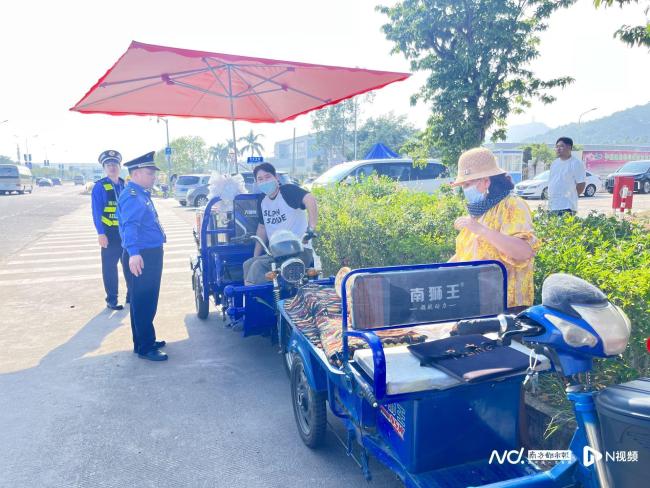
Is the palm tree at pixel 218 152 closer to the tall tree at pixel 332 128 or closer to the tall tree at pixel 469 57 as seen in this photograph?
the tall tree at pixel 332 128

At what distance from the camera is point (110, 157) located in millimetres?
6453

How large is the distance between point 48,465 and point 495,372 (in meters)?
2.82

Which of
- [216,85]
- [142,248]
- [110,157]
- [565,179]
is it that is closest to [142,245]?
[142,248]

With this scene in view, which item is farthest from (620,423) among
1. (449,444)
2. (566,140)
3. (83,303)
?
(83,303)

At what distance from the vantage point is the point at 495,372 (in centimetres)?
206

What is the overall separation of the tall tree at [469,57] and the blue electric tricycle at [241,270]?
6918 mm

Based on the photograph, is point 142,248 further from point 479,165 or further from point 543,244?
point 543,244

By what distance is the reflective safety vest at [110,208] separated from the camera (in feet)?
21.0

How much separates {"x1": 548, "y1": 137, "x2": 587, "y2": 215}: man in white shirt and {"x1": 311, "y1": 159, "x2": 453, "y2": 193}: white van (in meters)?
6.86

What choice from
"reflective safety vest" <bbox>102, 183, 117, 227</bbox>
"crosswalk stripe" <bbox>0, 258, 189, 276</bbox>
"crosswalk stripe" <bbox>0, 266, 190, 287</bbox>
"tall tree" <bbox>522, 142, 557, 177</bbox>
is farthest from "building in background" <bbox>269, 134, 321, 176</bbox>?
"reflective safety vest" <bbox>102, 183, 117, 227</bbox>

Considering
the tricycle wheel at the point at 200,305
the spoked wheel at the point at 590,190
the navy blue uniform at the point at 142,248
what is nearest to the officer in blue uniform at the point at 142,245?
the navy blue uniform at the point at 142,248

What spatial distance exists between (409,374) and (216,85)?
5556 mm

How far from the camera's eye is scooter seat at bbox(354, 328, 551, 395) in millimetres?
2049

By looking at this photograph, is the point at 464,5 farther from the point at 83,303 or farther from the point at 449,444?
the point at 449,444
